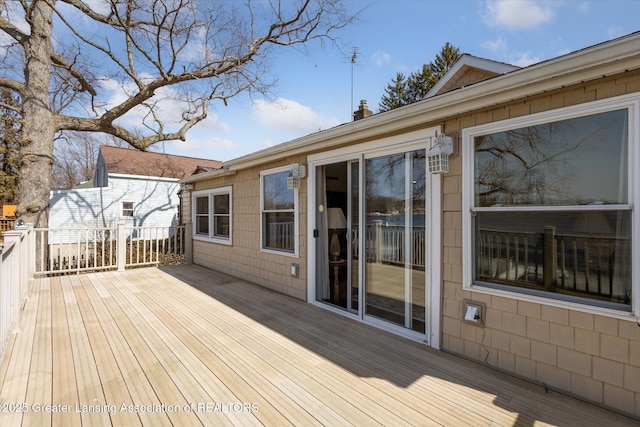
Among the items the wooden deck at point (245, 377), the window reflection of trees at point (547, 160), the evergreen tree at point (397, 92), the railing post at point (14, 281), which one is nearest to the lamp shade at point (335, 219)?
the wooden deck at point (245, 377)

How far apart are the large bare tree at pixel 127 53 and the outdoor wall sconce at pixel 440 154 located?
676 centimetres

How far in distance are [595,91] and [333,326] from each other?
10.3 feet

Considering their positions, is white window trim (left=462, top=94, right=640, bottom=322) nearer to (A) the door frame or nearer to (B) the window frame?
(A) the door frame

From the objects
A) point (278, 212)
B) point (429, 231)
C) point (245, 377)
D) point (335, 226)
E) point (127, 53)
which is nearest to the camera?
point (245, 377)

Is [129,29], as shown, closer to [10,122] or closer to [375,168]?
[375,168]

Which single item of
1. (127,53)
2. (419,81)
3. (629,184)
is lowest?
(629,184)

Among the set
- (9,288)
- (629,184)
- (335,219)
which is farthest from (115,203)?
(629,184)

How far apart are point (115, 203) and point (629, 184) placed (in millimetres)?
14122

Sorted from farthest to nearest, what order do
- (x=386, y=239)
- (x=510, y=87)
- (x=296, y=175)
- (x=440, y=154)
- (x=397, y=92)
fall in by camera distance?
(x=397, y=92) → (x=296, y=175) → (x=386, y=239) → (x=440, y=154) → (x=510, y=87)

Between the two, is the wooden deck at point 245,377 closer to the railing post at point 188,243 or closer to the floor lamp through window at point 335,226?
the floor lamp through window at point 335,226

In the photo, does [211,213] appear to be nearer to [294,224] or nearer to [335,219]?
[294,224]

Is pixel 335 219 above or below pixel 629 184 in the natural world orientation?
below

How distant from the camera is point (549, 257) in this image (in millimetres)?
2385

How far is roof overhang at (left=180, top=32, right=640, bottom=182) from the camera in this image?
194 centimetres
